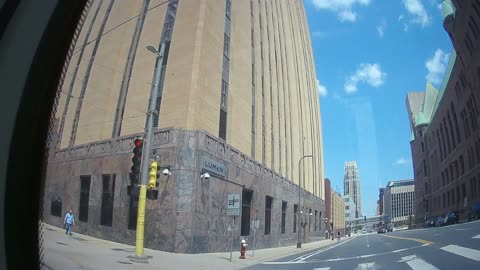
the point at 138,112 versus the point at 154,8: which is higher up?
the point at 154,8

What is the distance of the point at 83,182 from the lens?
2971mm

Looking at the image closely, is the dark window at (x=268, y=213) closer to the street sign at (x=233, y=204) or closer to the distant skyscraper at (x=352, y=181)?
the street sign at (x=233, y=204)

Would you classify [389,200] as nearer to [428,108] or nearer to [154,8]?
[428,108]

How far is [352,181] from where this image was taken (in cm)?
307

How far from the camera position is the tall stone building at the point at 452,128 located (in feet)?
6.94

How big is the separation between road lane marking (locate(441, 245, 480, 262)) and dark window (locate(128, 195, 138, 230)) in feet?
6.32

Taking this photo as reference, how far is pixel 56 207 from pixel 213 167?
117cm

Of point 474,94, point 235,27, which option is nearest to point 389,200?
point 474,94

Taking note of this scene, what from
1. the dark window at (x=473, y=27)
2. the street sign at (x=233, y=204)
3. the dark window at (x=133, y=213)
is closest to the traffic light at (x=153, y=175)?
the dark window at (x=133, y=213)

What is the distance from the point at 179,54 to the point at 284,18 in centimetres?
175

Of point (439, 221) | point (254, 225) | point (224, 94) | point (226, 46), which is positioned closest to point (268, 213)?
point (254, 225)

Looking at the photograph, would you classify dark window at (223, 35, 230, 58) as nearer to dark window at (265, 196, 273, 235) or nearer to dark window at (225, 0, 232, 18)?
dark window at (225, 0, 232, 18)

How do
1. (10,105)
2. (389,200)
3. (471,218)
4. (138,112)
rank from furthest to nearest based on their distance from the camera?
(389,200)
(138,112)
(10,105)
(471,218)

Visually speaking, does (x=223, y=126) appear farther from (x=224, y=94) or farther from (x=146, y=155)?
(x=146, y=155)
